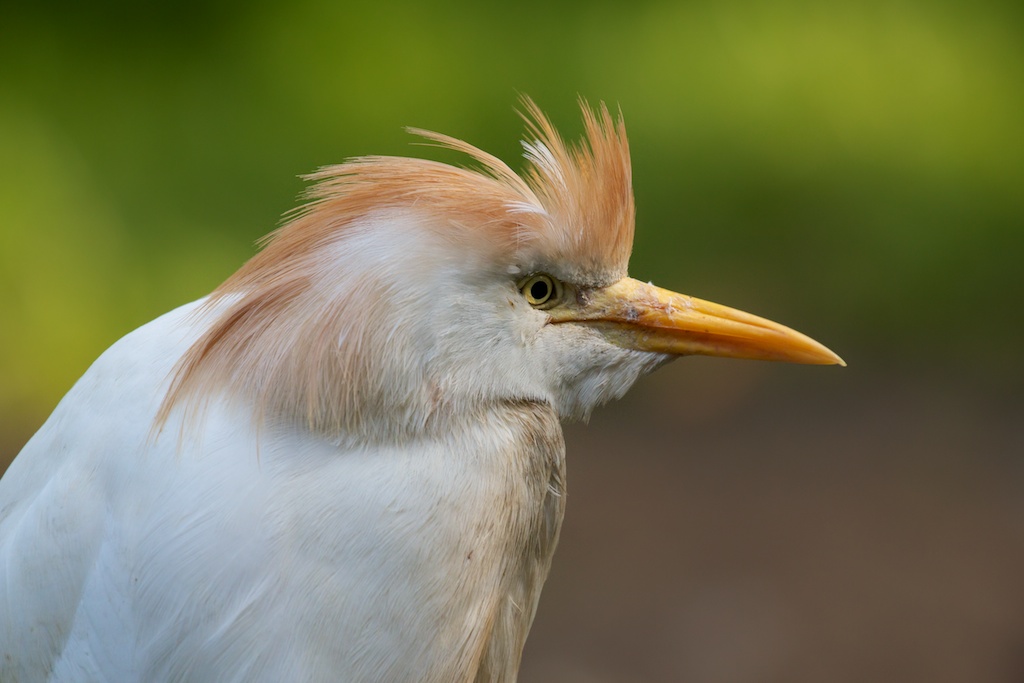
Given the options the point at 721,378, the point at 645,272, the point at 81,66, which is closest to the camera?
the point at 81,66

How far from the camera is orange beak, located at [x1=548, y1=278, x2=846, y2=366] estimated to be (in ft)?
2.39

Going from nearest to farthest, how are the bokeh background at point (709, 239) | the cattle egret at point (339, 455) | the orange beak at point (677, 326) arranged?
the cattle egret at point (339, 455) → the orange beak at point (677, 326) → the bokeh background at point (709, 239)

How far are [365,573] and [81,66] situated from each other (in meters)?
1.53

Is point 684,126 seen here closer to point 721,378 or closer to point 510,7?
point 510,7

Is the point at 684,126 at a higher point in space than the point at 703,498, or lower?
higher

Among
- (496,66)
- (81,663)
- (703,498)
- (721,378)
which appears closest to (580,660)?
(703,498)

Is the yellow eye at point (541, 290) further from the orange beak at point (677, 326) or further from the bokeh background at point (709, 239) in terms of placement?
the bokeh background at point (709, 239)

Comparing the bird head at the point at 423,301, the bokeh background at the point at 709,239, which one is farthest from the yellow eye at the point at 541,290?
the bokeh background at the point at 709,239

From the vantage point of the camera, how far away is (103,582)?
2.15ft

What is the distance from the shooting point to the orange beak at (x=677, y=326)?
0.73m

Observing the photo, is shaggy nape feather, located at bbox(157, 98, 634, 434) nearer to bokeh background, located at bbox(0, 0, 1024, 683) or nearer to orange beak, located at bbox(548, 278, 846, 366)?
orange beak, located at bbox(548, 278, 846, 366)

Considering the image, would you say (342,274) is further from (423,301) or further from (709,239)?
(709,239)

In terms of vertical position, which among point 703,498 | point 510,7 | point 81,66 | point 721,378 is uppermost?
point 510,7

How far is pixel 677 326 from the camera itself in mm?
746
